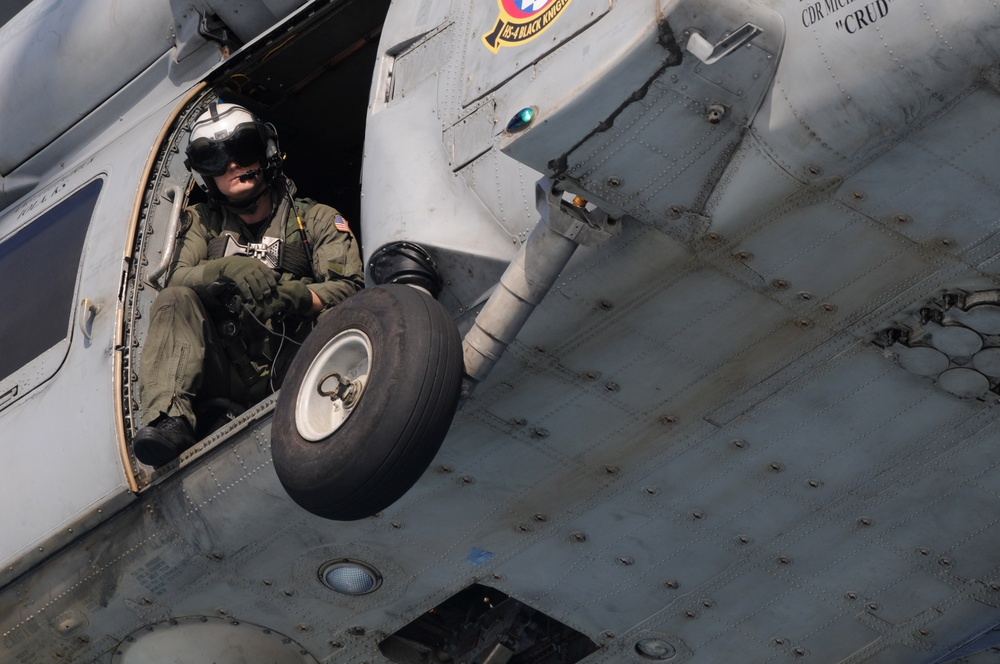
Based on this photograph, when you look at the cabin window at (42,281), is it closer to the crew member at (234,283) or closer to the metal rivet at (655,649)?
the crew member at (234,283)

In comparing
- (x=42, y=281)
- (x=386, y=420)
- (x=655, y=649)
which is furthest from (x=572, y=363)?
(x=42, y=281)

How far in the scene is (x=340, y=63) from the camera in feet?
24.2

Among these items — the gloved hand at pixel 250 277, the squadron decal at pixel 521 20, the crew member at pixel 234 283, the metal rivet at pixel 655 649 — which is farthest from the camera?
the metal rivet at pixel 655 649

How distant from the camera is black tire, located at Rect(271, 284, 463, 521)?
463 cm

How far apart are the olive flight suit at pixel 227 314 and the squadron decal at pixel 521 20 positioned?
145 cm

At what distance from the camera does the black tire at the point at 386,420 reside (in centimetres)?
463

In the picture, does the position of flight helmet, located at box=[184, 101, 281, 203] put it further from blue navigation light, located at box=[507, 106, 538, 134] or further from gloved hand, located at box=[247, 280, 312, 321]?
blue navigation light, located at box=[507, 106, 538, 134]

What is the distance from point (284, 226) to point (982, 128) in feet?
11.2

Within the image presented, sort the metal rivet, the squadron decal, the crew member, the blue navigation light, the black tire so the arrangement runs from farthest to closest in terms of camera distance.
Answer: the metal rivet → the crew member → the squadron decal → the black tire → the blue navigation light

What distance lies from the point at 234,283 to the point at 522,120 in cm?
184

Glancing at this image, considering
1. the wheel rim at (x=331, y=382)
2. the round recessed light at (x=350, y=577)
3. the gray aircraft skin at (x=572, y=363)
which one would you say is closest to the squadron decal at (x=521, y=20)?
the gray aircraft skin at (x=572, y=363)

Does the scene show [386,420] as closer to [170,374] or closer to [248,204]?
[170,374]

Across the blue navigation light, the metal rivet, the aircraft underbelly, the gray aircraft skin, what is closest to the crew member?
the gray aircraft skin

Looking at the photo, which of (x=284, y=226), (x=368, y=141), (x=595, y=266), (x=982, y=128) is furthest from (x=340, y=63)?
(x=982, y=128)
